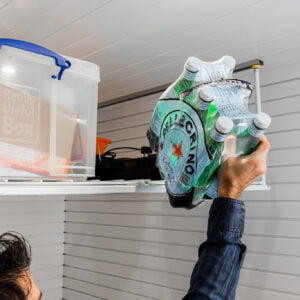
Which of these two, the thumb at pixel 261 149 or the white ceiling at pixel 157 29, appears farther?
the white ceiling at pixel 157 29

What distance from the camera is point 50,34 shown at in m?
1.36

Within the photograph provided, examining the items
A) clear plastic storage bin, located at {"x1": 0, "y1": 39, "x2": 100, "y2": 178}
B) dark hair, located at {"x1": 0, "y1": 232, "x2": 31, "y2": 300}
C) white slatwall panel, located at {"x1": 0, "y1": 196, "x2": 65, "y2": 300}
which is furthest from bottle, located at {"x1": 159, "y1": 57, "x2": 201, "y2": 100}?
white slatwall panel, located at {"x1": 0, "y1": 196, "x2": 65, "y2": 300}

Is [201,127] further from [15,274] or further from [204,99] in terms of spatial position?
[15,274]

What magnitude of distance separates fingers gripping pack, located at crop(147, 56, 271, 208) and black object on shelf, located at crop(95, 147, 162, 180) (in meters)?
0.36

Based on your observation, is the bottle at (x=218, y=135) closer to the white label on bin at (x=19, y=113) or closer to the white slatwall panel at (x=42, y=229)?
the white label on bin at (x=19, y=113)

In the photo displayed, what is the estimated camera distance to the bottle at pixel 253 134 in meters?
0.88

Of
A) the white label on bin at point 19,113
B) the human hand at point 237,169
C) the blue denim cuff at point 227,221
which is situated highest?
the white label on bin at point 19,113

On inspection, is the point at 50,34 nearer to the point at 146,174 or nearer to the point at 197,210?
the point at 146,174

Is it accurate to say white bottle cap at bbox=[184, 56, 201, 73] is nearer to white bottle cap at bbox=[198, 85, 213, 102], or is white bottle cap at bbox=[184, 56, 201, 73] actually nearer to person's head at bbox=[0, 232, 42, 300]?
white bottle cap at bbox=[198, 85, 213, 102]

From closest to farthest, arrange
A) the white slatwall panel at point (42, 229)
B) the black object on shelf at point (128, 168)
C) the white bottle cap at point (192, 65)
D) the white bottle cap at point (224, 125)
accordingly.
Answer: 1. the white bottle cap at point (224, 125)
2. the white bottle cap at point (192, 65)
3. the black object on shelf at point (128, 168)
4. the white slatwall panel at point (42, 229)

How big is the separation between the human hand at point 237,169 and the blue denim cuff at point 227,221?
24 millimetres

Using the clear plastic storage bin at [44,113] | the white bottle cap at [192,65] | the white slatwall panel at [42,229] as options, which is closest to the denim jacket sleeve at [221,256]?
the white bottle cap at [192,65]

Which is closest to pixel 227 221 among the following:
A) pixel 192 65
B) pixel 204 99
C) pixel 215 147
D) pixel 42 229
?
pixel 215 147

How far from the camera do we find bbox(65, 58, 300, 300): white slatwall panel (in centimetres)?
155
